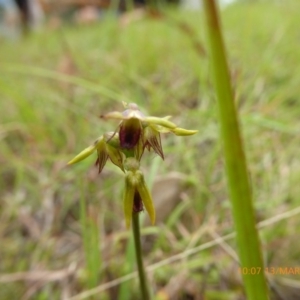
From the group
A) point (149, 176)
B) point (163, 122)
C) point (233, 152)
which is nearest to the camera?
point (233, 152)

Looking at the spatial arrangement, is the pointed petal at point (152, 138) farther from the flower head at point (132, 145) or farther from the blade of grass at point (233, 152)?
the blade of grass at point (233, 152)

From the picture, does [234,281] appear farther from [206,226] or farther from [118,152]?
[118,152]

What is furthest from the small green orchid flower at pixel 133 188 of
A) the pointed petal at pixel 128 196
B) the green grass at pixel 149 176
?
the green grass at pixel 149 176

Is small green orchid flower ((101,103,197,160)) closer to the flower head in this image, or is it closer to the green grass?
the flower head

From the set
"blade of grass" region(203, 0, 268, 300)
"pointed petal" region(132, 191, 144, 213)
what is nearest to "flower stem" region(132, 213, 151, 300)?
"pointed petal" region(132, 191, 144, 213)

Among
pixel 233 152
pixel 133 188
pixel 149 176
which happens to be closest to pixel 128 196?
pixel 133 188

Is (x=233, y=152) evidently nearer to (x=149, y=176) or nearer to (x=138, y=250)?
(x=138, y=250)

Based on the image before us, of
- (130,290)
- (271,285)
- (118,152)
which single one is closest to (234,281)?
(271,285)
